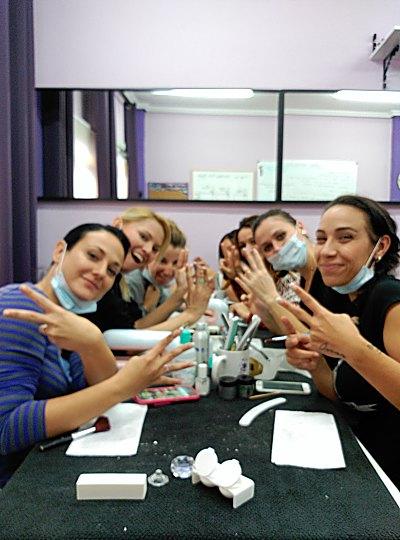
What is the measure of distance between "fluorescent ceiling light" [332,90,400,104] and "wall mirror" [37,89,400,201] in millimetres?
25

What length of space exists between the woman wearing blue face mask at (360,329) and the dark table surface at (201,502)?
19 centimetres

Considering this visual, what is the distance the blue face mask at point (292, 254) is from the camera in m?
1.85

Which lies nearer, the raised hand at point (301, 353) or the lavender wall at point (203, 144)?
the raised hand at point (301, 353)

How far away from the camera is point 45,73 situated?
2.92 metres

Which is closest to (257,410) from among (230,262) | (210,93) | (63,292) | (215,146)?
(63,292)

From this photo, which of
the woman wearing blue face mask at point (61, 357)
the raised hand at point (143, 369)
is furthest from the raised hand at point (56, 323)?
the raised hand at point (143, 369)

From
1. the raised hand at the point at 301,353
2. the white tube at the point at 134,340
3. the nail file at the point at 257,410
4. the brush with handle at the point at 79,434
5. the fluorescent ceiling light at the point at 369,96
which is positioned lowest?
the nail file at the point at 257,410

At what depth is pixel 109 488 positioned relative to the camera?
0.75 metres

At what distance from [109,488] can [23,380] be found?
330mm

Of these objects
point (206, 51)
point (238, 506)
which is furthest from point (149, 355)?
point (206, 51)

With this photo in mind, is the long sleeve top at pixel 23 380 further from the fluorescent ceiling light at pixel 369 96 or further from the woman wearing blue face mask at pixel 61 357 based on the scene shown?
the fluorescent ceiling light at pixel 369 96

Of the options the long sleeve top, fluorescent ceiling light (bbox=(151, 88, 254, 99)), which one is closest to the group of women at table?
the long sleeve top

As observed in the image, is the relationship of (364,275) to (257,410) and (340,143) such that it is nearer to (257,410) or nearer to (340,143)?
(257,410)

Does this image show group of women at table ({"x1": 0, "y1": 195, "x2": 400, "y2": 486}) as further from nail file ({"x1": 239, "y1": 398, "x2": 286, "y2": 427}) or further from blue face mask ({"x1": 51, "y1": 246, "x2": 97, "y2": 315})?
nail file ({"x1": 239, "y1": 398, "x2": 286, "y2": 427})
